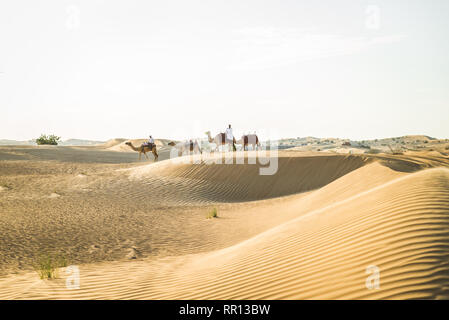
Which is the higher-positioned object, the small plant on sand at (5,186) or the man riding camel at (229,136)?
the man riding camel at (229,136)

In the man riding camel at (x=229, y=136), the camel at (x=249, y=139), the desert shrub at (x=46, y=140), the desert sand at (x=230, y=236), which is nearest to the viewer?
the desert sand at (x=230, y=236)

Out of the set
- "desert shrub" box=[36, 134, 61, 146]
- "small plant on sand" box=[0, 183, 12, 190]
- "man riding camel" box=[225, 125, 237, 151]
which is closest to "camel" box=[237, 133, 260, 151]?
"man riding camel" box=[225, 125, 237, 151]

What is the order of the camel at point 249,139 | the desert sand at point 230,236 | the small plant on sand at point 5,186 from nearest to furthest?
the desert sand at point 230,236 → the small plant on sand at point 5,186 → the camel at point 249,139

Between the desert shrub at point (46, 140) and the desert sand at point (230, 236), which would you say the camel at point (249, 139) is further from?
the desert shrub at point (46, 140)

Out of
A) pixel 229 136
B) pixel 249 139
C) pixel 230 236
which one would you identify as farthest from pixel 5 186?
pixel 249 139

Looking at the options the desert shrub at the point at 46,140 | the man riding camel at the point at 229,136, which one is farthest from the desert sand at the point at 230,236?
the desert shrub at the point at 46,140

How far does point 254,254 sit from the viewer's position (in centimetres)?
541

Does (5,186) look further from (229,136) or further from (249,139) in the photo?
(249,139)

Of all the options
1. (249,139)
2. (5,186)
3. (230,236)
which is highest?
(249,139)

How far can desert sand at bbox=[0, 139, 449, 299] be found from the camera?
3.75 m

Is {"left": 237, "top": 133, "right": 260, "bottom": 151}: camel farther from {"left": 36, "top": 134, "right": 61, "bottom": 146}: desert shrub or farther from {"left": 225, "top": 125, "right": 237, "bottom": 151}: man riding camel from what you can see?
{"left": 36, "top": 134, "right": 61, "bottom": 146}: desert shrub

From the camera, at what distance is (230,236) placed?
9391 mm

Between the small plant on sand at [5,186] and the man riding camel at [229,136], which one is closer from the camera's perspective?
the small plant on sand at [5,186]

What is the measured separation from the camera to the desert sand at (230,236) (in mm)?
3748
